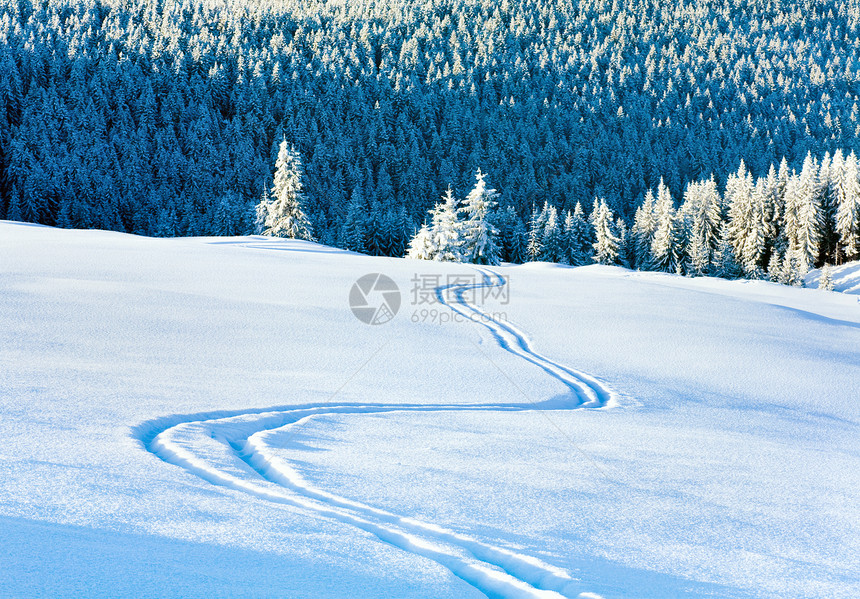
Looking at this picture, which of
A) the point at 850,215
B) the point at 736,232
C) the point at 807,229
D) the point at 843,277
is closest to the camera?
the point at 843,277

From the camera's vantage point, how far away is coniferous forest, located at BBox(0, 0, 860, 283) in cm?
7038

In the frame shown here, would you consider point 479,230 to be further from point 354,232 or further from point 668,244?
point 668,244

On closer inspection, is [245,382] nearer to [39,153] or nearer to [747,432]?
[747,432]

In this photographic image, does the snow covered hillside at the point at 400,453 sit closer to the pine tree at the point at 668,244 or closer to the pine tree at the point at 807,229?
the pine tree at the point at 668,244

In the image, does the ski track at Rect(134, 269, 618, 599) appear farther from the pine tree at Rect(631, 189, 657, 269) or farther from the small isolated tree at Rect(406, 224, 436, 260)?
the pine tree at Rect(631, 189, 657, 269)

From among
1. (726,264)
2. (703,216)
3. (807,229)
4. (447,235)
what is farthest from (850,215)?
(447,235)

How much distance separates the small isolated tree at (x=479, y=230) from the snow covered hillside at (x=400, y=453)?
29882 mm

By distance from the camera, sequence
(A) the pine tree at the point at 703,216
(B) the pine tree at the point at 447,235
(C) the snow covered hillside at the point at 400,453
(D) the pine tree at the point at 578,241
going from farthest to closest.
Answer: (A) the pine tree at the point at 703,216 < (D) the pine tree at the point at 578,241 < (B) the pine tree at the point at 447,235 < (C) the snow covered hillside at the point at 400,453

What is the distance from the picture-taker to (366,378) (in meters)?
6.62

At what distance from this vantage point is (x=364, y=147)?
154 metres

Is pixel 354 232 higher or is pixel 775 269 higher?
pixel 354 232

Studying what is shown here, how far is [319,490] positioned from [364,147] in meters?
156

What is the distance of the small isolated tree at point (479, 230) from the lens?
40.0 m

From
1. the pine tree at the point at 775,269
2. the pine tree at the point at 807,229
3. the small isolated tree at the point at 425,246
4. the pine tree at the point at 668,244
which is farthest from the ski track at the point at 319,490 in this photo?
the pine tree at the point at 807,229
